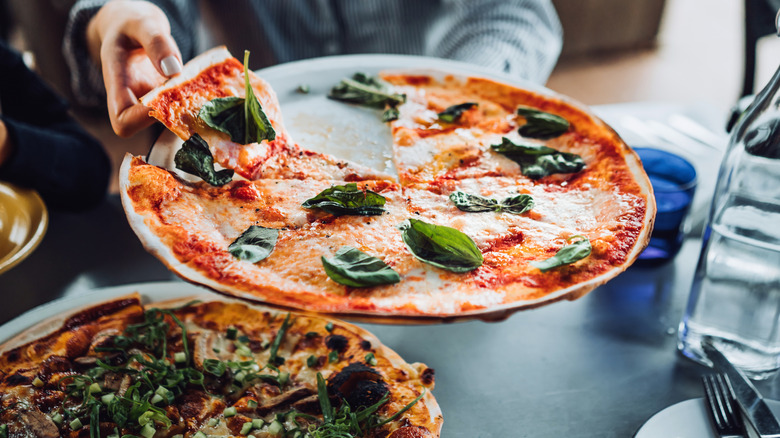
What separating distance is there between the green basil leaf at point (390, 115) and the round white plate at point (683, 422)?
0.68 metres

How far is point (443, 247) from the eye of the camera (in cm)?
80

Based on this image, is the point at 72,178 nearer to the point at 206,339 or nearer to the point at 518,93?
the point at 206,339

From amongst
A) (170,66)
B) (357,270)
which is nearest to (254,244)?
(357,270)

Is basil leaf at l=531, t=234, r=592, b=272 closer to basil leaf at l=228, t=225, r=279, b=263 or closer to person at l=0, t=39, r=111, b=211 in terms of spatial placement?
basil leaf at l=228, t=225, r=279, b=263

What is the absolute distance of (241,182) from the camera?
37.4 inches

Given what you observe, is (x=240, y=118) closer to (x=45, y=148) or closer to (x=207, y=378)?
(x=207, y=378)

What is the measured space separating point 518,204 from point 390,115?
0.37 m

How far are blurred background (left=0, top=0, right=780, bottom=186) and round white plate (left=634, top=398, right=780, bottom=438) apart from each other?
332 cm

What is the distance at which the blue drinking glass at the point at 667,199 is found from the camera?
1.18 metres

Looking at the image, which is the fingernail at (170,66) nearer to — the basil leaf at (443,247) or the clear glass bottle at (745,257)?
the basil leaf at (443,247)

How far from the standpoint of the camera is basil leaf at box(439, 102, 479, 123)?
1197mm

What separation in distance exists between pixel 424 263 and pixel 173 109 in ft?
1.46

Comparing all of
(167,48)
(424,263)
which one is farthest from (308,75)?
(424,263)

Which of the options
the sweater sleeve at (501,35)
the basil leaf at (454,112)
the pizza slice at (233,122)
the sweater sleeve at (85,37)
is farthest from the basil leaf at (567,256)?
the sweater sleeve at (85,37)
